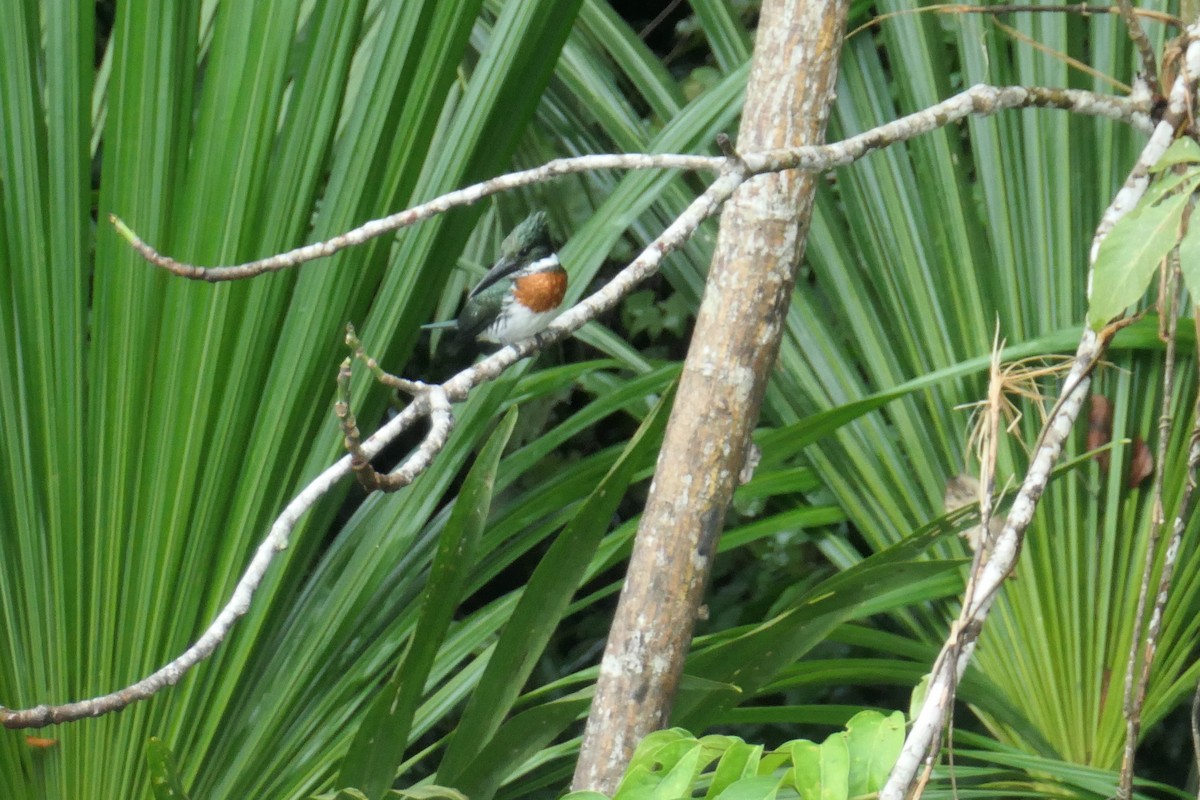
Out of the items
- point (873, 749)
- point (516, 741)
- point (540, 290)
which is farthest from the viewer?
point (540, 290)

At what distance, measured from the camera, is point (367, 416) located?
120 cm

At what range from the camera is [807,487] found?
1507 millimetres

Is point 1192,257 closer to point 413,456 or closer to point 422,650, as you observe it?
Answer: point 413,456

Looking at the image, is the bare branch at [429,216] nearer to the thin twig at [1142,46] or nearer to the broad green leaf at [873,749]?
the thin twig at [1142,46]

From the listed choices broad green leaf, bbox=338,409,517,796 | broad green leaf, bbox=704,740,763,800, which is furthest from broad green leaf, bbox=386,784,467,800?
broad green leaf, bbox=704,740,763,800

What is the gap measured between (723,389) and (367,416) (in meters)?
0.37

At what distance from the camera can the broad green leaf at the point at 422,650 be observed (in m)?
0.93

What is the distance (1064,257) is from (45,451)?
1.16 meters

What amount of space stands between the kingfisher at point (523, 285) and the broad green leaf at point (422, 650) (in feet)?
3.02

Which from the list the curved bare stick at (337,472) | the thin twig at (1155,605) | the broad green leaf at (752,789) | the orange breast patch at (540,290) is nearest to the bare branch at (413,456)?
the curved bare stick at (337,472)

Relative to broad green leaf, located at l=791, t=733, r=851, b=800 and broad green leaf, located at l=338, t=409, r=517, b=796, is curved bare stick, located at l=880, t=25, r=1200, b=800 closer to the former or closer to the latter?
broad green leaf, located at l=791, t=733, r=851, b=800

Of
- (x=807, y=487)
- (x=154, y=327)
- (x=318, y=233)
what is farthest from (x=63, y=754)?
(x=807, y=487)

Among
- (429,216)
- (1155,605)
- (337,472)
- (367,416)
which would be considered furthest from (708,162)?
(367,416)

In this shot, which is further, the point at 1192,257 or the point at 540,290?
the point at 540,290
